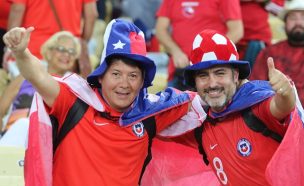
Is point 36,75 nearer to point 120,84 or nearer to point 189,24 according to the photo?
point 120,84

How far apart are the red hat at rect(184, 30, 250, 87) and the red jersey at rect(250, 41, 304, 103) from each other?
2.16 meters

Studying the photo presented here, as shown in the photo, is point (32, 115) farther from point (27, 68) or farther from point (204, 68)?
point (204, 68)

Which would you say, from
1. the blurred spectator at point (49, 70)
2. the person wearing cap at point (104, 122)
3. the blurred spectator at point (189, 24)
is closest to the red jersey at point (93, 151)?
the person wearing cap at point (104, 122)

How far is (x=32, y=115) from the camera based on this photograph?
457cm

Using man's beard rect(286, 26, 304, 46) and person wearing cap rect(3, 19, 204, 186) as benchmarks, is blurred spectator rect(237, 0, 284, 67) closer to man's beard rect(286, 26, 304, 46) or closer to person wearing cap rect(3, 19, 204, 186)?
man's beard rect(286, 26, 304, 46)

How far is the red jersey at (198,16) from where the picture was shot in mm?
7340

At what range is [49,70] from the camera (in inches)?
279

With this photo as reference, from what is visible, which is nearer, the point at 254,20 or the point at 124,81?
the point at 124,81

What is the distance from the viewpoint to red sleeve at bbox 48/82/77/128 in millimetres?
4508

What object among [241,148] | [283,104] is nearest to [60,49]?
[241,148]

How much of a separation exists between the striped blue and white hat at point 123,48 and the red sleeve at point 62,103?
182 millimetres

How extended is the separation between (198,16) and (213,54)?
263 centimetres

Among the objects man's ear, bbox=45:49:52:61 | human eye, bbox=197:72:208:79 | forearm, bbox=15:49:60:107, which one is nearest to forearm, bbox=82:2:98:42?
man's ear, bbox=45:49:52:61

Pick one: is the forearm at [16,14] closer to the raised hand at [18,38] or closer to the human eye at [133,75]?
the human eye at [133,75]
